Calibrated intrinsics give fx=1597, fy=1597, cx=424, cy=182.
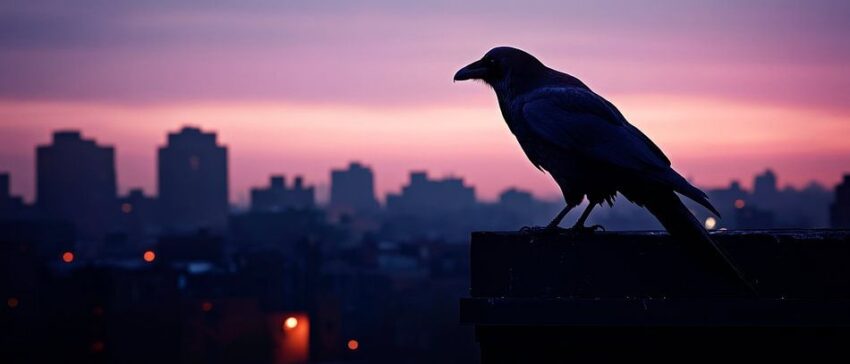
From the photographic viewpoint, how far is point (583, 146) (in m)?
6.49

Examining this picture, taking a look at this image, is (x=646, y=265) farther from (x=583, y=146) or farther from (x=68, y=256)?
(x=68, y=256)

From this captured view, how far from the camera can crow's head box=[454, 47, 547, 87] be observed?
688cm

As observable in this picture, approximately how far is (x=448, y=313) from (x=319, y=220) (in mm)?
45026

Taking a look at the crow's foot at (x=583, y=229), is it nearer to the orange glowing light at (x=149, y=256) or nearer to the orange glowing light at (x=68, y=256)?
the orange glowing light at (x=149, y=256)

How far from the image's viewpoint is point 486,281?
5.68m

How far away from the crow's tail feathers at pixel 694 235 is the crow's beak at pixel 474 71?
4.98 ft

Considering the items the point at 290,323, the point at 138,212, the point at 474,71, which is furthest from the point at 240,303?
the point at 138,212

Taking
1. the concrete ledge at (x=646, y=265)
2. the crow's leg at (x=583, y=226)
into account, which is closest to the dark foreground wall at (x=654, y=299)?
the concrete ledge at (x=646, y=265)

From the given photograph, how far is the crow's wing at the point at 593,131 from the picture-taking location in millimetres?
6121

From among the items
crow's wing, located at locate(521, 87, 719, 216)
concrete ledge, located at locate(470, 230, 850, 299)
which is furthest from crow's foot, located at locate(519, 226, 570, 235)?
crow's wing, located at locate(521, 87, 719, 216)

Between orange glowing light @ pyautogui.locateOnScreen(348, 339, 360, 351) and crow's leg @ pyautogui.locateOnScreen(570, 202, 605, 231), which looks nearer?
crow's leg @ pyautogui.locateOnScreen(570, 202, 605, 231)

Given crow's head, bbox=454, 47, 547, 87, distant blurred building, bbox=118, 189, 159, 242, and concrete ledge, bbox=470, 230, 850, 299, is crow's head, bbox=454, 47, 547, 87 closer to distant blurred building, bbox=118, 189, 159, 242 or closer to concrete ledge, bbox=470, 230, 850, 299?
concrete ledge, bbox=470, 230, 850, 299

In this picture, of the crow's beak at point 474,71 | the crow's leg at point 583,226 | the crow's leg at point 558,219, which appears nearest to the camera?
the crow's leg at point 583,226

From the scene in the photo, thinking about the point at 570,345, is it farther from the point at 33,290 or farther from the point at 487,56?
the point at 33,290
